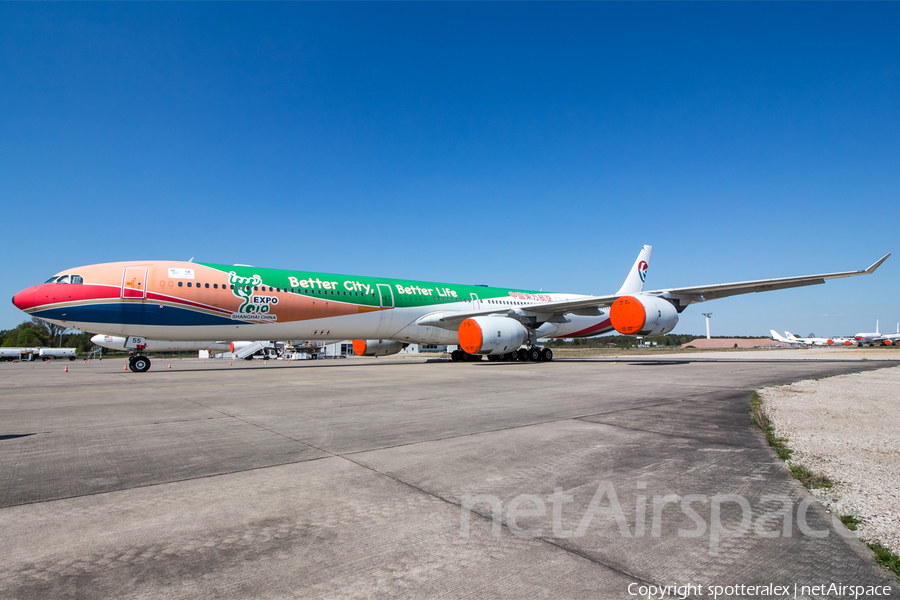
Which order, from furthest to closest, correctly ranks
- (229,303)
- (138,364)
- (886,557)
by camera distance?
1. (138,364)
2. (229,303)
3. (886,557)

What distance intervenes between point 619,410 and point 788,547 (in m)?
4.54

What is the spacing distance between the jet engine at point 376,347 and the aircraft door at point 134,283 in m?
10.8

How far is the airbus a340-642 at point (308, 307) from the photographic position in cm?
1421

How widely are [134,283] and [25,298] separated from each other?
2916mm

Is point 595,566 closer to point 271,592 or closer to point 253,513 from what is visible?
point 271,592

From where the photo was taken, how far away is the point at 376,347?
78.4 feet

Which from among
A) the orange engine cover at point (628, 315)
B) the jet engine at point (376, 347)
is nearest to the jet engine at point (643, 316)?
the orange engine cover at point (628, 315)

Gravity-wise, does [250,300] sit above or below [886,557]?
above

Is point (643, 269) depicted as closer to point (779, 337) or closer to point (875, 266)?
point (875, 266)

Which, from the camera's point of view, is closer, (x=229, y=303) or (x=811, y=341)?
(x=229, y=303)

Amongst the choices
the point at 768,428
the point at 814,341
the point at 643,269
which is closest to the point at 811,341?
the point at 814,341

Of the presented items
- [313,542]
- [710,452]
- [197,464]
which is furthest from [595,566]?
[197,464]

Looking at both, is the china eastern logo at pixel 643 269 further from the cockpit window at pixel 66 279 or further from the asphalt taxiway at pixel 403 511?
the cockpit window at pixel 66 279

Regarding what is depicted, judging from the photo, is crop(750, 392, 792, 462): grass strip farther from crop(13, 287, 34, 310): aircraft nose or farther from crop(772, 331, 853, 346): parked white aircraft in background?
crop(772, 331, 853, 346): parked white aircraft in background
